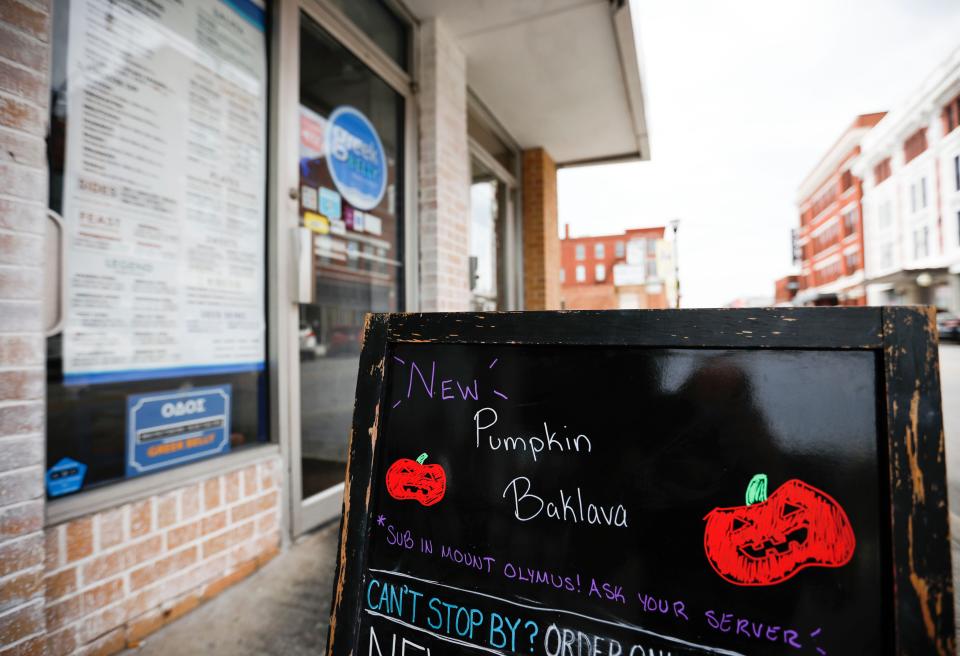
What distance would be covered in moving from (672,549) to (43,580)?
1717mm

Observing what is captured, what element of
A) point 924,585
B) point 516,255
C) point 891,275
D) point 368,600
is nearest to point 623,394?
point 924,585

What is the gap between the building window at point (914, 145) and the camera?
28.2 m

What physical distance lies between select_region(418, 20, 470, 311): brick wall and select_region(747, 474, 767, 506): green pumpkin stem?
265 centimetres

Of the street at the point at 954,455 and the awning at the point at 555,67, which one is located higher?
the awning at the point at 555,67

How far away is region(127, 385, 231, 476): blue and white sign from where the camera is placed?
1.80 metres

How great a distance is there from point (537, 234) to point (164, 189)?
4.45 metres

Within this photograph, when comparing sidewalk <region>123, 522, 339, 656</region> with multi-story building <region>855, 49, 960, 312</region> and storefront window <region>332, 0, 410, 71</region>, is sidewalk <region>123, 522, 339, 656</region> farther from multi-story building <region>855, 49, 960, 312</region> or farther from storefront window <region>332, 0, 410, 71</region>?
multi-story building <region>855, 49, 960, 312</region>

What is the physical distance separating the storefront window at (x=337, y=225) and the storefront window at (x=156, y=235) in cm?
29

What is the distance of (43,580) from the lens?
140 centimetres

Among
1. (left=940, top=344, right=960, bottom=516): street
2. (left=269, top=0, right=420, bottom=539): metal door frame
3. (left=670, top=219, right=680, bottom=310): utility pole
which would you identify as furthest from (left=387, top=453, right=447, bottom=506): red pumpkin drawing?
(left=670, top=219, right=680, bottom=310): utility pole

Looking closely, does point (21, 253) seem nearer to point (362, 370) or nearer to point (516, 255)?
point (362, 370)

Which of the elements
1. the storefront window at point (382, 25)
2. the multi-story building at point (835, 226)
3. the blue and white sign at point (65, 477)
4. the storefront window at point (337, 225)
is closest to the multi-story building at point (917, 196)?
the multi-story building at point (835, 226)

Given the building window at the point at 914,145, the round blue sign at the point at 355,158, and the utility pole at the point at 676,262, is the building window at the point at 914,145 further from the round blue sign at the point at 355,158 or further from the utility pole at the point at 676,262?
the round blue sign at the point at 355,158

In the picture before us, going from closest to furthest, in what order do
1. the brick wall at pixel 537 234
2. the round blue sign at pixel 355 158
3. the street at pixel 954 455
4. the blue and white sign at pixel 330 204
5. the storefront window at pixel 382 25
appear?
1. the street at pixel 954 455
2. the blue and white sign at pixel 330 204
3. the round blue sign at pixel 355 158
4. the storefront window at pixel 382 25
5. the brick wall at pixel 537 234
